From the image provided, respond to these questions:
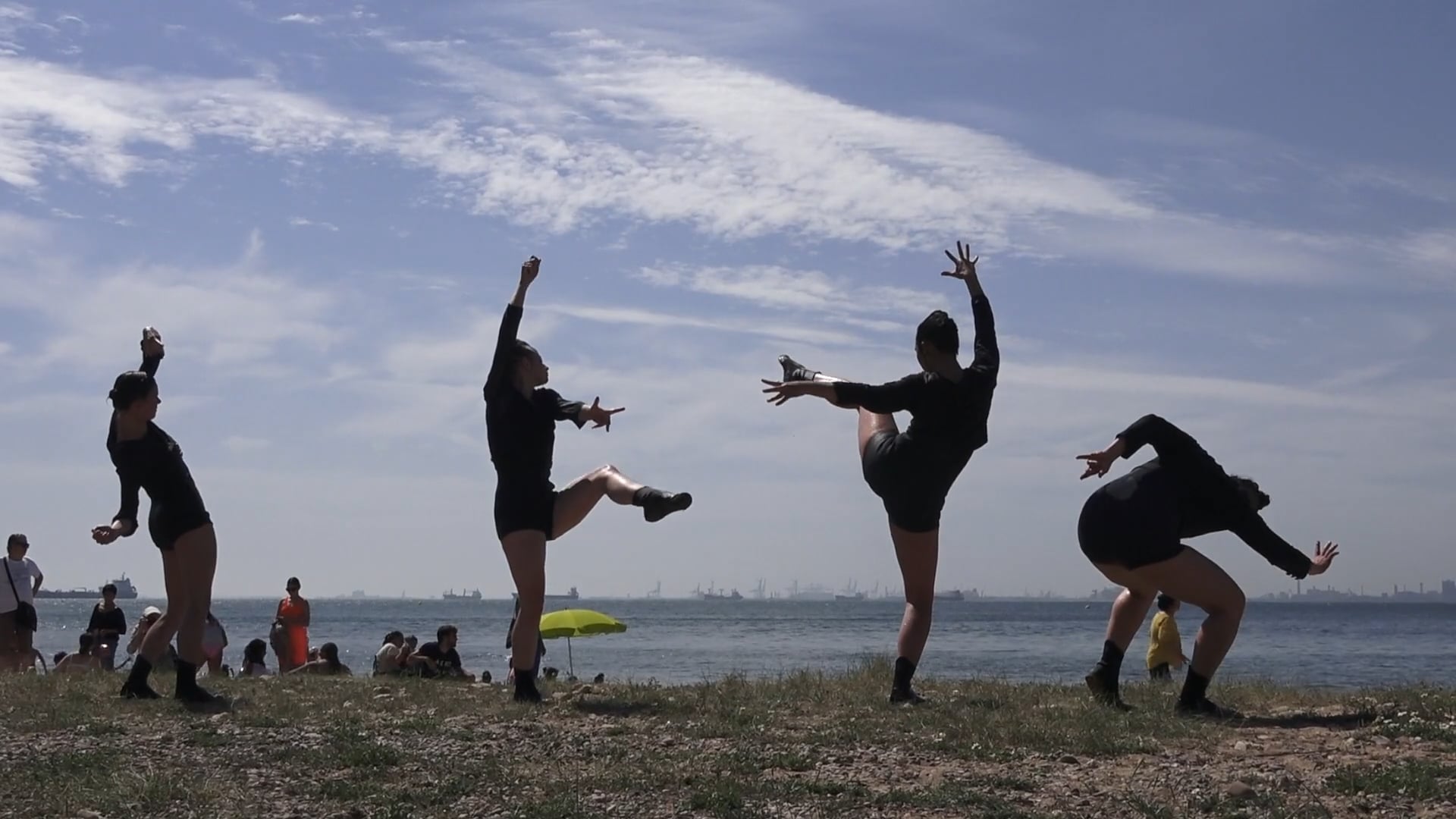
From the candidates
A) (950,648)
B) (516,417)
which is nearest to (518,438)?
(516,417)

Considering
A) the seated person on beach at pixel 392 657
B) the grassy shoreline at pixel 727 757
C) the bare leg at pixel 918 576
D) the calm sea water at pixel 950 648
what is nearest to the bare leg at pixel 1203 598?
the grassy shoreline at pixel 727 757

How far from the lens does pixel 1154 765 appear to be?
6.51m

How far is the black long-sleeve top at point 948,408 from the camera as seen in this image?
26.6ft

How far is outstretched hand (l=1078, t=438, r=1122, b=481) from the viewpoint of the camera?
8.00m

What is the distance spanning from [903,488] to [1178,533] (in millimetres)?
1563

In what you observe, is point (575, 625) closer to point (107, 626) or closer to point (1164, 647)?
point (107, 626)

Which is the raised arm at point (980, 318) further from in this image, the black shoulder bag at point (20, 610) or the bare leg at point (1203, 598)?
the black shoulder bag at point (20, 610)

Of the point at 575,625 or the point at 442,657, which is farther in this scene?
the point at 575,625

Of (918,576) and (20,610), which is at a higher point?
(918,576)

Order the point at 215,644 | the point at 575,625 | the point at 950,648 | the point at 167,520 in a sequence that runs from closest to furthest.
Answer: the point at 167,520, the point at 215,644, the point at 575,625, the point at 950,648

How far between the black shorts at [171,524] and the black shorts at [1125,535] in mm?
5229

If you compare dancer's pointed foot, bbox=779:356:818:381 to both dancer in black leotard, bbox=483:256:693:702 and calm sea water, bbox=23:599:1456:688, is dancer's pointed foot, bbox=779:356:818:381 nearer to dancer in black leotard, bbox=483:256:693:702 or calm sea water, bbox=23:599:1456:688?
dancer in black leotard, bbox=483:256:693:702

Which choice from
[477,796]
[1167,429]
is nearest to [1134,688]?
[1167,429]

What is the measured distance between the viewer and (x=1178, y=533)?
8.19 m
